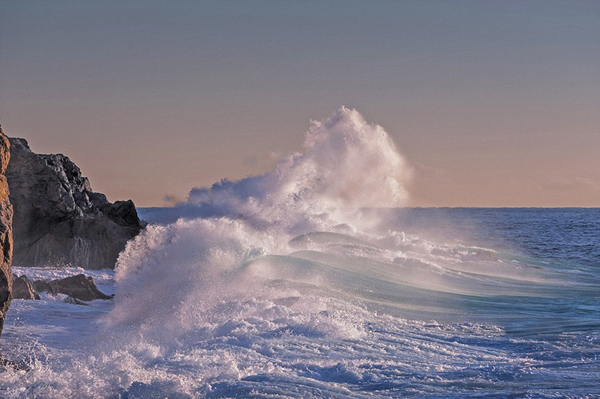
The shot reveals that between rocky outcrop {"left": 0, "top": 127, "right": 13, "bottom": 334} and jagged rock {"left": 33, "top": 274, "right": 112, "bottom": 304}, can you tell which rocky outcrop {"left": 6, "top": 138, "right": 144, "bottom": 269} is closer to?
jagged rock {"left": 33, "top": 274, "right": 112, "bottom": 304}

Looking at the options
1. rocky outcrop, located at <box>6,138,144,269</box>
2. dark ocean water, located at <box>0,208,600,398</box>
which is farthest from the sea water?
rocky outcrop, located at <box>6,138,144,269</box>

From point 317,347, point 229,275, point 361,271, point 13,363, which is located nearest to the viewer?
point 13,363

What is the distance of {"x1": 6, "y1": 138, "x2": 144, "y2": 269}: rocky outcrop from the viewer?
18953mm

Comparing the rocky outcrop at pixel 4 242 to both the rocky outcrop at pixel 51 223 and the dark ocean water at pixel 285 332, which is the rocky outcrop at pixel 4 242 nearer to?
the dark ocean water at pixel 285 332

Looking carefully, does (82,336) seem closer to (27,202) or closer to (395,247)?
(27,202)

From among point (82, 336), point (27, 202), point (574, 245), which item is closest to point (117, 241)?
point (27, 202)

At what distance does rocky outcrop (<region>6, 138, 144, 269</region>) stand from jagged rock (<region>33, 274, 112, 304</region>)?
18.4 ft

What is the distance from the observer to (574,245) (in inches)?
1576

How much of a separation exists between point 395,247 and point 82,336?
19.1m

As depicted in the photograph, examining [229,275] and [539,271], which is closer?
[229,275]

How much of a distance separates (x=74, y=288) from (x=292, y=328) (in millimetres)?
5399

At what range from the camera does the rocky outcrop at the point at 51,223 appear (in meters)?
19.0

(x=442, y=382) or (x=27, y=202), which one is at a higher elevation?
(x=27, y=202)

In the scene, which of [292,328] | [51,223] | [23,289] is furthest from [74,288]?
[51,223]
